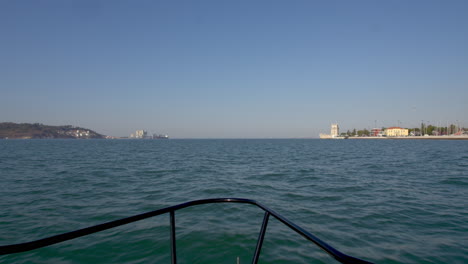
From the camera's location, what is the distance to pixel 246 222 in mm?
7531

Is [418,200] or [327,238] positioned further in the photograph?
[418,200]

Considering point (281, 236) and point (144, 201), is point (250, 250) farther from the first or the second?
point (144, 201)

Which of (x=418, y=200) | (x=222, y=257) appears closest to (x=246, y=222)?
(x=222, y=257)

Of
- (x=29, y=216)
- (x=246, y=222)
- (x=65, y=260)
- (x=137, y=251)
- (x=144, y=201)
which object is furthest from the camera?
(x=144, y=201)

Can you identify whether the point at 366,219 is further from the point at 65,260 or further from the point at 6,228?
the point at 6,228

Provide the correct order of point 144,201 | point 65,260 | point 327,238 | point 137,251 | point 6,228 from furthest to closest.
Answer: point 144,201 → point 6,228 → point 327,238 → point 137,251 → point 65,260

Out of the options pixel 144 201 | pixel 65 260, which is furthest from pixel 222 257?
pixel 144 201

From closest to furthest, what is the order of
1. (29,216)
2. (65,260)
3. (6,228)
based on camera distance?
(65,260) → (6,228) → (29,216)

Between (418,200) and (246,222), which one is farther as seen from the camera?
(418,200)

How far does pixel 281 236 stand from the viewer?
21.3ft

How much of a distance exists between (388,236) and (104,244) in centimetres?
709

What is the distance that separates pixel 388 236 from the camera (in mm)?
6484

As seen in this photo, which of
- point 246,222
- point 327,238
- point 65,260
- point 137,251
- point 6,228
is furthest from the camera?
point 246,222

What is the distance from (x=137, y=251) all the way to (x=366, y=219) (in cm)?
657
